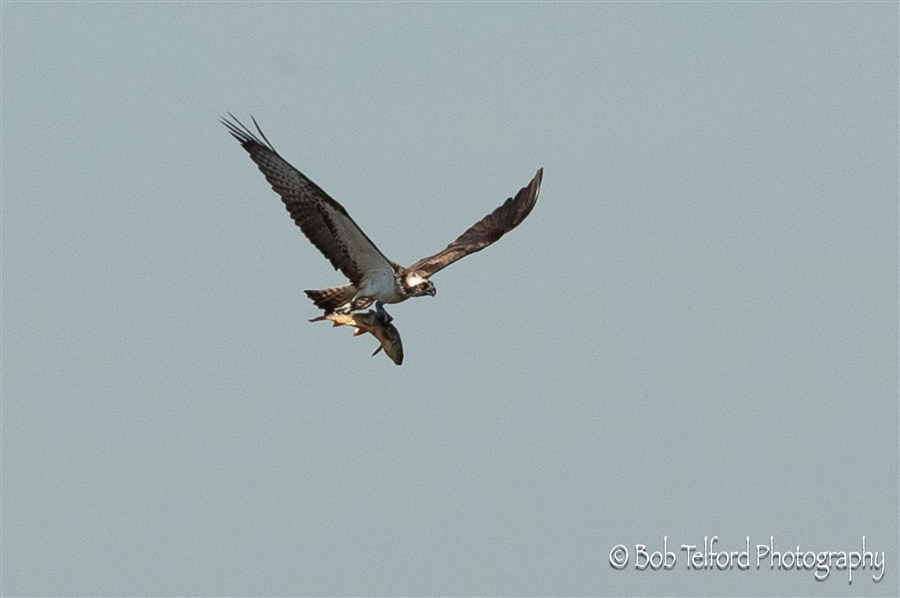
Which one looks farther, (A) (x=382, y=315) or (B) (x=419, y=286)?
(B) (x=419, y=286)

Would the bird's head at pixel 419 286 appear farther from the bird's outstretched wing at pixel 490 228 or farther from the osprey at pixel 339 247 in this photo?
the bird's outstretched wing at pixel 490 228

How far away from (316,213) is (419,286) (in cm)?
195

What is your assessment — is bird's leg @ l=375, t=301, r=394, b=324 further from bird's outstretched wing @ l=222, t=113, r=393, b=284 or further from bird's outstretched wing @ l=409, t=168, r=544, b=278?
bird's outstretched wing @ l=409, t=168, r=544, b=278

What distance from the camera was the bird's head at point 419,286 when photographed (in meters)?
23.0

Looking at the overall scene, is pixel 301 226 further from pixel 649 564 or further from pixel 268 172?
pixel 649 564

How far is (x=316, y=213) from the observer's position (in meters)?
21.8

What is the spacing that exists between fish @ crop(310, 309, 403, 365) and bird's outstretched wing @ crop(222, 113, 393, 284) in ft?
2.34

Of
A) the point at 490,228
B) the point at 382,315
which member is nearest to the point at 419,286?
the point at 382,315

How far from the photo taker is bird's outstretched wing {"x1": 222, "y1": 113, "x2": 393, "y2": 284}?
2147 cm

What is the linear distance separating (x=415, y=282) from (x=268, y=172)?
2.60 meters

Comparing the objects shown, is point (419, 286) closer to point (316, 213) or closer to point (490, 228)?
point (316, 213)

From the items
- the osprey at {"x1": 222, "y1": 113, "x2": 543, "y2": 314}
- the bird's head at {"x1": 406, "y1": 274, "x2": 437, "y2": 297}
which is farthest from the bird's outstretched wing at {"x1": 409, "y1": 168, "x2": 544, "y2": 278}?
the bird's head at {"x1": 406, "y1": 274, "x2": 437, "y2": 297}

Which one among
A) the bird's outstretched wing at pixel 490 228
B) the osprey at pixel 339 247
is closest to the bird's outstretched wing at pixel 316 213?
the osprey at pixel 339 247

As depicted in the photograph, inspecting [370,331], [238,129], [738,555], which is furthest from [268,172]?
[738,555]
